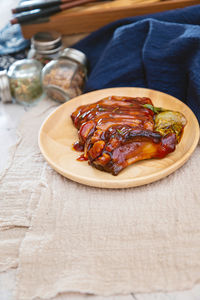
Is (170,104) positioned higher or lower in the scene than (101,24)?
lower

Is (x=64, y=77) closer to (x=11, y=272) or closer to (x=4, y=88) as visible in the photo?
(x=4, y=88)

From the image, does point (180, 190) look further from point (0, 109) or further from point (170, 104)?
→ point (0, 109)

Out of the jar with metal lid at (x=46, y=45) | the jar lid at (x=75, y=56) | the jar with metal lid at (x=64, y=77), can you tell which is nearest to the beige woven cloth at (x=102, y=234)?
the jar with metal lid at (x=64, y=77)

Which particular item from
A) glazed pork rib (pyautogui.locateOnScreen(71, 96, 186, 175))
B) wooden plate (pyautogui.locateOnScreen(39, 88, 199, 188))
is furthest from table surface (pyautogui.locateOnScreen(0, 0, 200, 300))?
glazed pork rib (pyautogui.locateOnScreen(71, 96, 186, 175))

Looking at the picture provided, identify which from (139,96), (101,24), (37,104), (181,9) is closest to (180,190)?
(139,96)

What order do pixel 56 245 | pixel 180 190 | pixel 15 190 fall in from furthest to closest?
1. pixel 15 190
2. pixel 180 190
3. pixel 56 245

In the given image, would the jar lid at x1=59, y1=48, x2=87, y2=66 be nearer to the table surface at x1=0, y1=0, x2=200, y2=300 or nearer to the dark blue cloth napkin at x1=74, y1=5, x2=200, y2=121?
the dark blue cloth napkin at x1=74, y1=5, x2=200, y2=121

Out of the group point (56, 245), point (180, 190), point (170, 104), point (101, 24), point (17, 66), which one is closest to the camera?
point (56, 245)
